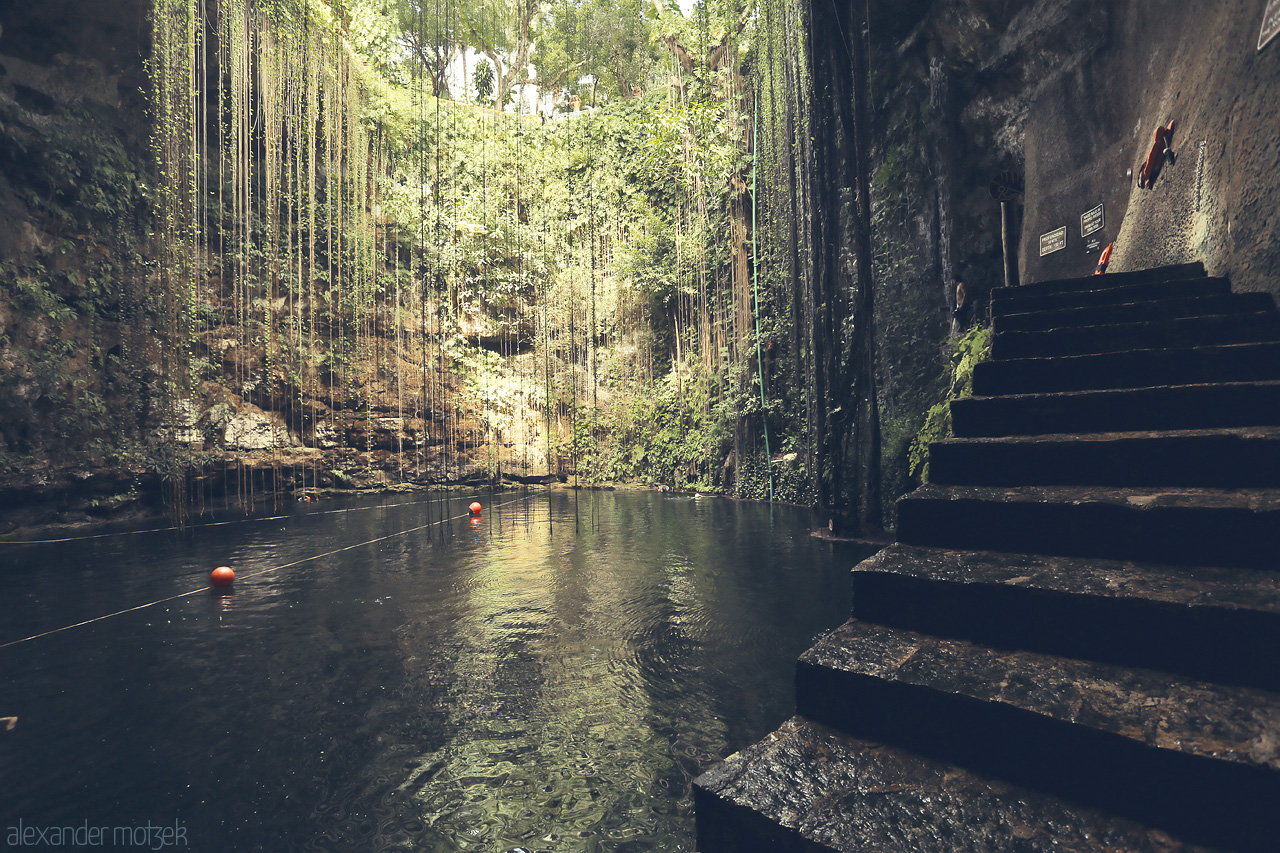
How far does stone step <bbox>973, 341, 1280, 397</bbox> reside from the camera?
2.27 m

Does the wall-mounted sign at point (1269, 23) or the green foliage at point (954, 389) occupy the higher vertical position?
the wall-mounted sign at point (1269, 23)

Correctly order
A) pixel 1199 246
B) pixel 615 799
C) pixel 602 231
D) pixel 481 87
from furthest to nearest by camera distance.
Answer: pixel 481 87 → pixel 602 231 → pixel 1199 246 → pixel 615 799

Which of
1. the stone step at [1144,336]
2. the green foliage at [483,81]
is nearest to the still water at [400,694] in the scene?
the stone step at [1144,336]

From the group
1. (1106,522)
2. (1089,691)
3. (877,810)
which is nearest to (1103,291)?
(1106,522)

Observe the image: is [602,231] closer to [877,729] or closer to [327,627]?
[327,627]

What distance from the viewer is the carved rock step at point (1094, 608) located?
1271mm

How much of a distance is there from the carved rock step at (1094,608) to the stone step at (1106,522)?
61 mm

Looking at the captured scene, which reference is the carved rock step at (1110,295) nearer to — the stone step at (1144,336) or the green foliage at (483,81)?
the stone step at (1144,336)

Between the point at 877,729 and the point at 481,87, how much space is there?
63.1 feet

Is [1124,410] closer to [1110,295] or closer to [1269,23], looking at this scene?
[1110,295]

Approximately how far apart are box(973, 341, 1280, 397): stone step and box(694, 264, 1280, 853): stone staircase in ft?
0.05

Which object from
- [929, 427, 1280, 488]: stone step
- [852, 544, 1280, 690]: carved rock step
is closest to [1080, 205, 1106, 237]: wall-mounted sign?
[929, 427, 1280, 488]: stone step

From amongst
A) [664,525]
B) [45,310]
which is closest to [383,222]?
[45,310]

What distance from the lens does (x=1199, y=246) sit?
352cm
